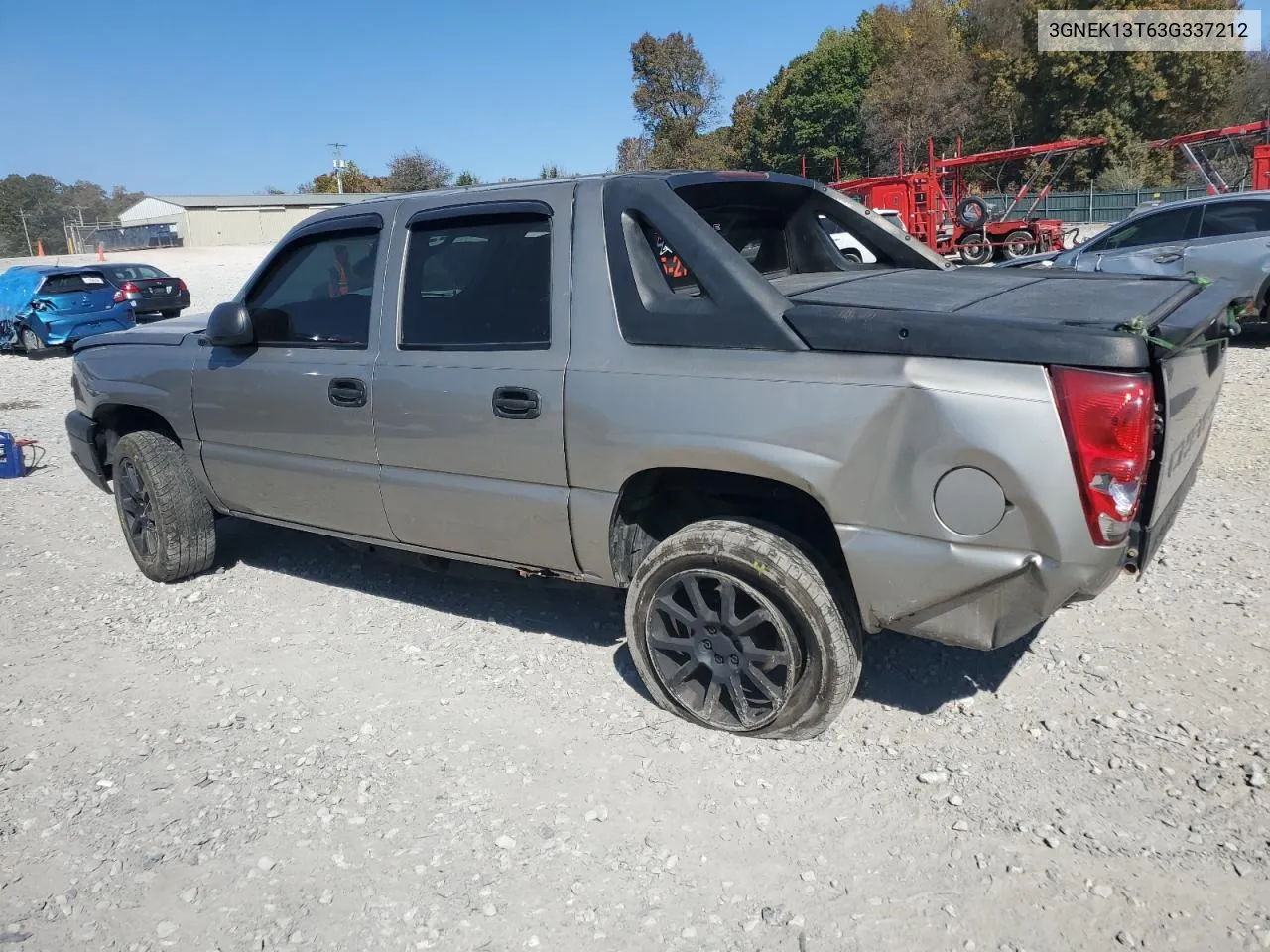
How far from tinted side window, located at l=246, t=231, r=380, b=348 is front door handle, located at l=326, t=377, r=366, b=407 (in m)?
0.16

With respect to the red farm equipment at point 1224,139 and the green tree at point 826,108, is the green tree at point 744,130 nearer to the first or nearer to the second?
the green tree at point 826,108

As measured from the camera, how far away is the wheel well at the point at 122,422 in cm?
523

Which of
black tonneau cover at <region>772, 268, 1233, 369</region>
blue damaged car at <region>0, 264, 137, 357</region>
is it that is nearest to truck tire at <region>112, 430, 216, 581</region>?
black tonneau cover at <region>772, 268, 1233, 369</region>

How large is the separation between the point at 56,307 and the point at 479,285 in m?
15.7

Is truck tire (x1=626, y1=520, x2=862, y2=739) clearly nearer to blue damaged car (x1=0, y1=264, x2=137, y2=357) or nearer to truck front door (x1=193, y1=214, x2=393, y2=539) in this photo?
truck front door (x1=193, y1=214, x2=393, y2=539)

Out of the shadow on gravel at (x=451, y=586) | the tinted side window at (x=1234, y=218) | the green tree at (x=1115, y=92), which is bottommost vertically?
the shadow on gravel at (x=451, y=586)

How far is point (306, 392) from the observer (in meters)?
4.18

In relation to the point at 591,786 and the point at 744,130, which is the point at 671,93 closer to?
the point at 744,130

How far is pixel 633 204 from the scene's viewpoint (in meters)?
3.39

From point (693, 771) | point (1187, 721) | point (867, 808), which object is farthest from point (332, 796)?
point (1187, 721)

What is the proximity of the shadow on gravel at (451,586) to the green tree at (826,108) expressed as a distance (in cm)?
5614

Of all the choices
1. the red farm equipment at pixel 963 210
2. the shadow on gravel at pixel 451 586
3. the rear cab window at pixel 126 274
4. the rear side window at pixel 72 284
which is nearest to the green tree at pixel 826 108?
the red farm equipment at pixel 963 210

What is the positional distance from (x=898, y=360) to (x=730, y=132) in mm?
72428

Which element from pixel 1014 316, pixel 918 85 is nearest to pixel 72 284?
pixel 1014 316
